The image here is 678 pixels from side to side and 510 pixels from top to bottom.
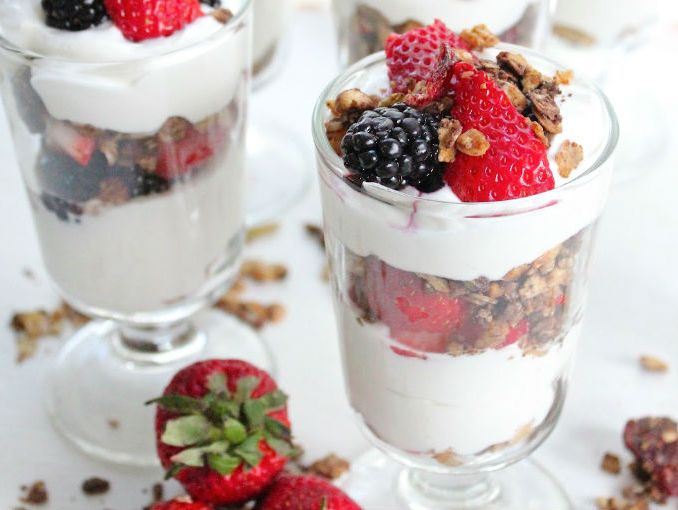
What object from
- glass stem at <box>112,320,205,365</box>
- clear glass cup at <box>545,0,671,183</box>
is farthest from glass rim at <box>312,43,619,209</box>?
clear glass cup at <box>545,0,671,183</box>

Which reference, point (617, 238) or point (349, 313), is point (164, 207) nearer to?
point (349, 313)

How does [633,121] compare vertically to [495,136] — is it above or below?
below

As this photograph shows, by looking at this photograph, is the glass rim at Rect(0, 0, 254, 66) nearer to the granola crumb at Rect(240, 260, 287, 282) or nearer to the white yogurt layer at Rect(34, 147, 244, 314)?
the white yogurt layer at Rect(34, 147, 244, 314)

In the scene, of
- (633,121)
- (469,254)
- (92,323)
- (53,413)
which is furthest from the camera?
(633,121)

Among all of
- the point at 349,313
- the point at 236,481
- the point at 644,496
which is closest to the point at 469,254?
the point at 349,313

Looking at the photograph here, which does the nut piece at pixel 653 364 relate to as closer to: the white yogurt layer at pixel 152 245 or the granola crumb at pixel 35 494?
the white yogurt layer at pixel 152 245

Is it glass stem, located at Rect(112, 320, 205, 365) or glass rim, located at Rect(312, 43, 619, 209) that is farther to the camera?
glass stem, located at Rect(112, 320, 205, 365)
